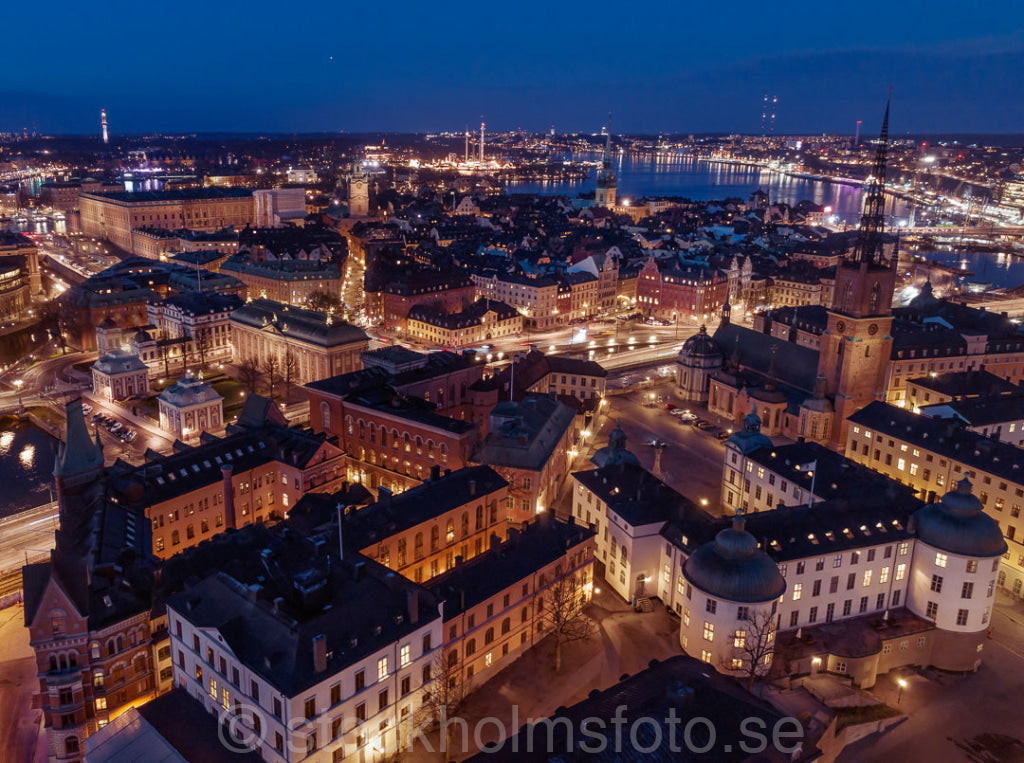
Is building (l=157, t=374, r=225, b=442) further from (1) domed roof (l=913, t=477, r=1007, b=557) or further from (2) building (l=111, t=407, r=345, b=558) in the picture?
(1) domed roof (l=913, t=477, r=1007, b=557)

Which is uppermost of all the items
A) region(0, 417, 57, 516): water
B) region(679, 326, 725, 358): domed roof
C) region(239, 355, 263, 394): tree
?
region(679, 326, 725, 358): domed roof

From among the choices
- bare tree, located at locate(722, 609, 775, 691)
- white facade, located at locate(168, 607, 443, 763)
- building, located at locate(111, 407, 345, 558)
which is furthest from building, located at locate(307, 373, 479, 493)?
bare tree, located at locate(722, 609, 775, 691)

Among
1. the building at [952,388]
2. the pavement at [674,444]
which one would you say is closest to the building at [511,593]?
the pavement at [674,444]

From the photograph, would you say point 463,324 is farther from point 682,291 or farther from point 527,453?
point 527,453

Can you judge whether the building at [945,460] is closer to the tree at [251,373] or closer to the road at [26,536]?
the road at [26,536]

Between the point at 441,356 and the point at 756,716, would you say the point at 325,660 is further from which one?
the point at 441,356

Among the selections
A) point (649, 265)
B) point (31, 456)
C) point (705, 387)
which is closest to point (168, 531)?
point (31, 456)
